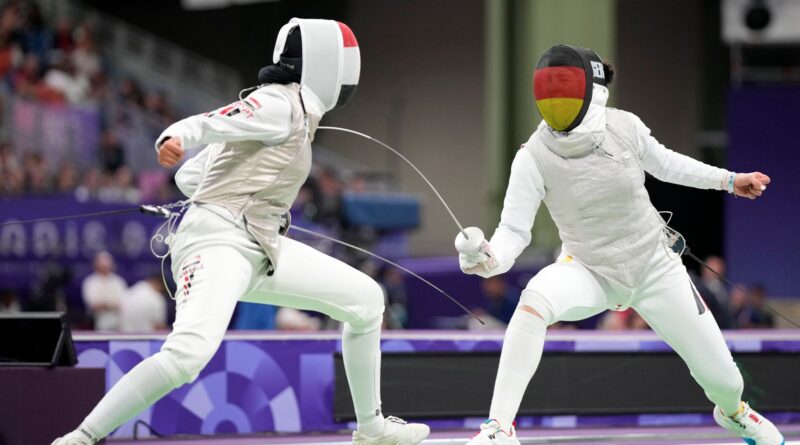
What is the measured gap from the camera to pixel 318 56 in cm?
302

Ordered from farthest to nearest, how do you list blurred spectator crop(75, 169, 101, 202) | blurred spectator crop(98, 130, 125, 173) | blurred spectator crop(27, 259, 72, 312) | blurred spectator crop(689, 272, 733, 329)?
1. blurred spectator crop(98, 130, 125, 173)
2. blurred spectator crop(75, 169, 101, 202)
3. blurred spectator crop(27, 259, 72, 312)
4. blurred spectator crop(689, 272, 733, 329)

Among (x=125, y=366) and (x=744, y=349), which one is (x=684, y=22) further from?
(x=125, y=366)

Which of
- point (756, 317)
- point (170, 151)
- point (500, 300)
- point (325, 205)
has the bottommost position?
point (756, 317)

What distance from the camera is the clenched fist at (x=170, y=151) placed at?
2.59m

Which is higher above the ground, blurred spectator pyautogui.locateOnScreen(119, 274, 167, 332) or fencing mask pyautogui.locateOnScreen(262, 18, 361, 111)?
fencing mask pyautogui.locateOnScreen(262, 18, 361, 111)

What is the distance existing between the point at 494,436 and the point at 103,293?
4852 millimetres

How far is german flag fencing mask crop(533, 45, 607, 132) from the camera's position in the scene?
313 cm

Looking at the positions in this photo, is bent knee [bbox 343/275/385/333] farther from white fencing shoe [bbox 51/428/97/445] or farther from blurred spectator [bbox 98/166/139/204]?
blurred spectator [bbox 98/166/139/204]

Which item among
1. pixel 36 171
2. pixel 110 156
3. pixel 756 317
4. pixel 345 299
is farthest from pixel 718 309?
pixel 110 156

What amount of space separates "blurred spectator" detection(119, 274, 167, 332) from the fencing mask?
Answer: 13.9ft

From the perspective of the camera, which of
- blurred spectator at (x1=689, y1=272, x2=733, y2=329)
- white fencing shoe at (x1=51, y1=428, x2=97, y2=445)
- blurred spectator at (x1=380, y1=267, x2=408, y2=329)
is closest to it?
white fencing shoe at (x1=51, y1=428, x2=97, y2=445)

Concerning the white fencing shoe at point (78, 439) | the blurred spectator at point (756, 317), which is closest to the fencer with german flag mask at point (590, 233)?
the white fencing shoe at point (78, 439)

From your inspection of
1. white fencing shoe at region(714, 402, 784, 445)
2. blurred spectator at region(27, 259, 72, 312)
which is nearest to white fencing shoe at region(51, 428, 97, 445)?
white fencing shoe at region(714, 402, 784, 445)

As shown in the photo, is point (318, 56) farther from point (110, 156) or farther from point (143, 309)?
point (110, 156)
